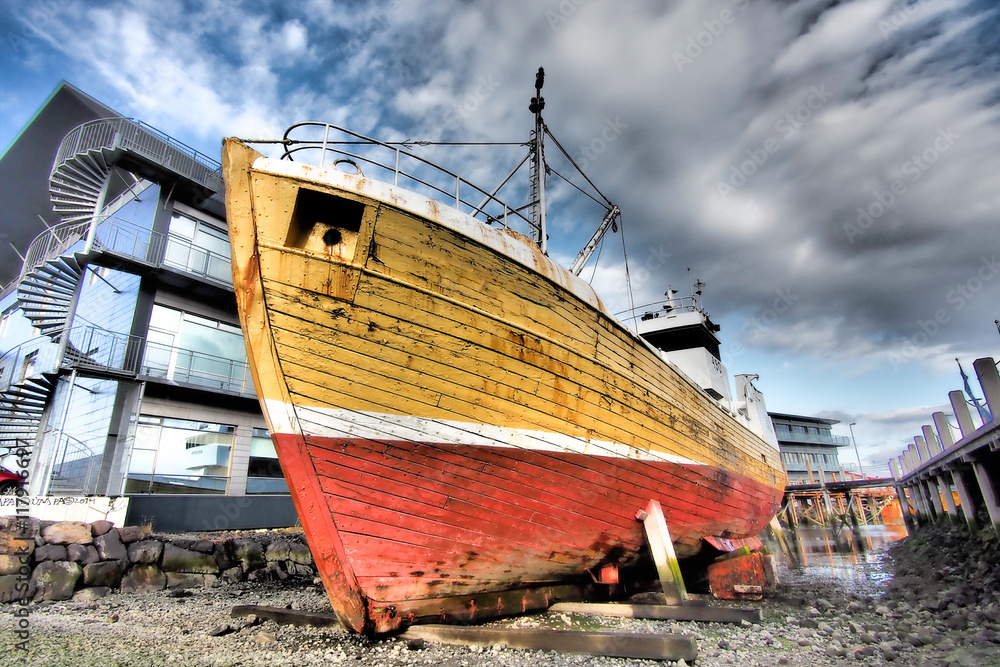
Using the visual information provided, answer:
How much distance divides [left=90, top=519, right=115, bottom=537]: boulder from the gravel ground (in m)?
1.36

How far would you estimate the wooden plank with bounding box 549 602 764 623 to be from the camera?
5.73 metres

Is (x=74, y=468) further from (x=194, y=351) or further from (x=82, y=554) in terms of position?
(x=82, y=554)

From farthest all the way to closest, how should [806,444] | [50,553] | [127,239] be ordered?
1. [806,444]
2. [127,239]
3. [50,553]

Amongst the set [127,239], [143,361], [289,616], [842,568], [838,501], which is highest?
[127,239]

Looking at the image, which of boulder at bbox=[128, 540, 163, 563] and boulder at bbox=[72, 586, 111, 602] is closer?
boulder at bbox=[72, 586, 111, 602]

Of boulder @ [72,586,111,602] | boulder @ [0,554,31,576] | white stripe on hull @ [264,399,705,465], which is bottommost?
boulder @ [72,586,111,602]

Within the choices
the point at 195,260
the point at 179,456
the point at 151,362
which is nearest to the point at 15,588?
the point at 179,456

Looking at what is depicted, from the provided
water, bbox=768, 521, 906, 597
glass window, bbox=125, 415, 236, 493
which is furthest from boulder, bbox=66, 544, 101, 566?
water, bbox=768, 521, 906, 597

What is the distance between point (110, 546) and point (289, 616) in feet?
16.3

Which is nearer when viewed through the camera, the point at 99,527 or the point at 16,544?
the point at 16,544

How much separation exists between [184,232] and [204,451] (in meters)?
6.22

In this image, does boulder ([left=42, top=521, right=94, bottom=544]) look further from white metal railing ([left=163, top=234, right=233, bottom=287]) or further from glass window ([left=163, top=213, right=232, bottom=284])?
glass window ([left=163, top=213, right=232, bottom=284])

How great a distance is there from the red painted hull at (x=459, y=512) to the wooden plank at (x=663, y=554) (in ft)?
0.80

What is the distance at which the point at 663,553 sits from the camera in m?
6.32
